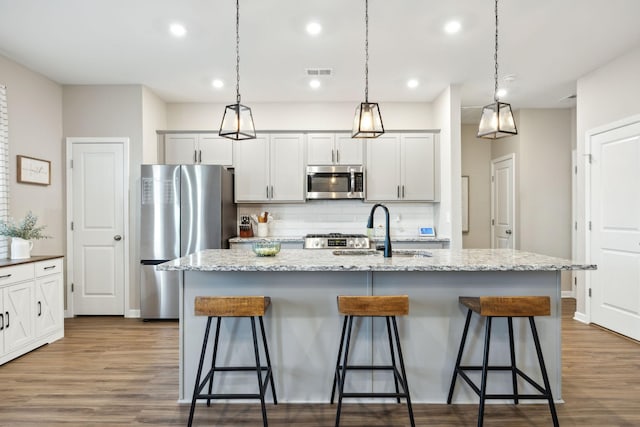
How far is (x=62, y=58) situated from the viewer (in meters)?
3.87

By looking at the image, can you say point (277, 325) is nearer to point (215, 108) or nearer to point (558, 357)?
point (558, 357)

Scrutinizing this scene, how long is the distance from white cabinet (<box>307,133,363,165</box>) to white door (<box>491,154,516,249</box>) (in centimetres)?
237

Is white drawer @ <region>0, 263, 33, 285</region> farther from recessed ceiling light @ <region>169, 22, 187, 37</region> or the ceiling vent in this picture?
the ceiling vent

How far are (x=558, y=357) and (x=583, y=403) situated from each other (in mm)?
353

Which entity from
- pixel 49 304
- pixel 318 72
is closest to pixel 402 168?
pixel 318 72

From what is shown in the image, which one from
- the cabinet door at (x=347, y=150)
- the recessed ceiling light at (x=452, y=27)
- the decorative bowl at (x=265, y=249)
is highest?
the recessed ceiling light at (x=452, y=27)

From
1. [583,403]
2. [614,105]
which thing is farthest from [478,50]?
[583,403]

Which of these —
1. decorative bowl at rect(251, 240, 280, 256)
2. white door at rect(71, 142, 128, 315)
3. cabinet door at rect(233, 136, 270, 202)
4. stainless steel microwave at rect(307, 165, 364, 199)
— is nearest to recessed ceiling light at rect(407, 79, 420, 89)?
stainless steel microwave at rect(307, 165, 364, 199)

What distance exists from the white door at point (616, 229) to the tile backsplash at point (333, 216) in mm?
1887

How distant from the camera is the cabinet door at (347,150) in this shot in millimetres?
5094

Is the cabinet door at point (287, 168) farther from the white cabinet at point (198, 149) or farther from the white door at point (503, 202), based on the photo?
the white door at point (503, 202)

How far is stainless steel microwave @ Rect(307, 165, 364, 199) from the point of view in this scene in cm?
503

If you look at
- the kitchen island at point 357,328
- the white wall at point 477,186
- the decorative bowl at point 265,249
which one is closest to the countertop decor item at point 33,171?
the kitchen island at point 357,328

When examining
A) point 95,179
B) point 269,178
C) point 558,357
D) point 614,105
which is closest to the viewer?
point 558,357
